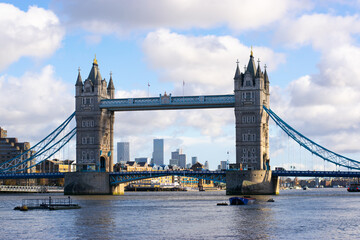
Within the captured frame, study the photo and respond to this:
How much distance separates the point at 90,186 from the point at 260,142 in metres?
40.0

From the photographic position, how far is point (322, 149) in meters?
147

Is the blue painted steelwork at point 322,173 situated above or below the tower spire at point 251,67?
below

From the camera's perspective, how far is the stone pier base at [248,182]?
13862 cm

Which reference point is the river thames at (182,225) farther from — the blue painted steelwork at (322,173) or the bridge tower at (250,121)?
the bridge tower at (250,121)

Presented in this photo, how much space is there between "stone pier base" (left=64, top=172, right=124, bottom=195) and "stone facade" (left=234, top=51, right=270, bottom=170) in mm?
31393

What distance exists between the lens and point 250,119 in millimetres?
146875

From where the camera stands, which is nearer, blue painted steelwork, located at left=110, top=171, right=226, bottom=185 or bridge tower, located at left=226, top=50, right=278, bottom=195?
blue painted steelwork, located at left=110, top=171, right=226, bottom=185

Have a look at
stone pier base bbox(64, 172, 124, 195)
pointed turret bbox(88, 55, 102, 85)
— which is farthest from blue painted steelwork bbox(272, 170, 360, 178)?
pointed turret bbox(88, 55, 102, 85)

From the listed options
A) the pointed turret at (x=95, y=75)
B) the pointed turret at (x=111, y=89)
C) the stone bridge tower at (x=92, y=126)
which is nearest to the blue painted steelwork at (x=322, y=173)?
the stone bridge tower at (x=92, y=126)

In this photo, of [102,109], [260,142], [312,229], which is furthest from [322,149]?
[312,229]

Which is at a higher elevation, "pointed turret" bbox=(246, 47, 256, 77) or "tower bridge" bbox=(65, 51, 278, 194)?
"pointed turret" bbox=(246, 47, 256, 77)

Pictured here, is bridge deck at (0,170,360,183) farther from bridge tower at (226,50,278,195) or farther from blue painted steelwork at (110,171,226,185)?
bridge tower at (226,50,278,195)

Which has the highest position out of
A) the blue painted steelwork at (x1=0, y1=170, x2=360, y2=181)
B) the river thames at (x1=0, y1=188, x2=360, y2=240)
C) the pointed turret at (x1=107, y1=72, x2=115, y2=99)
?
the pointed turret at (x1=107, y1=72, x2=115, y2=99)

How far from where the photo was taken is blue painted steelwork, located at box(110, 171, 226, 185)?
144m
